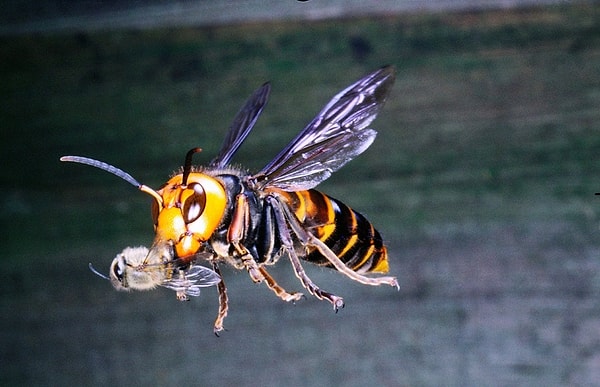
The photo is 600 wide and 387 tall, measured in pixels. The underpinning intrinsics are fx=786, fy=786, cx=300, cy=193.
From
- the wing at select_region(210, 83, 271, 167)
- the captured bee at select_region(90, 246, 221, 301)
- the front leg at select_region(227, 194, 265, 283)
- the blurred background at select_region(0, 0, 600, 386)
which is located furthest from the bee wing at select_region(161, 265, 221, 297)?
the blurred background at select_region(0, 0, 600, 386)

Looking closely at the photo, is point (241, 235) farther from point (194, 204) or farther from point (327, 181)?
point (327, 181)

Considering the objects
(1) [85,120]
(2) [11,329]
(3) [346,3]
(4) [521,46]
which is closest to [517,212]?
(4) [521,46]

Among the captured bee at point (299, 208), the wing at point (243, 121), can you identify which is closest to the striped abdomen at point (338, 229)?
the captured bee at point (299, 208)

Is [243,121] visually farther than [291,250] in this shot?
Yes

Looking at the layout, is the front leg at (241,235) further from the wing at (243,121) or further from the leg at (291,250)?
the wing at (243,121)

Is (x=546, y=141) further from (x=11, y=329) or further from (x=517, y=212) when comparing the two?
(x=11, y=329)

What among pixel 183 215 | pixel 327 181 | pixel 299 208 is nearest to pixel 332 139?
pixel 299 208
